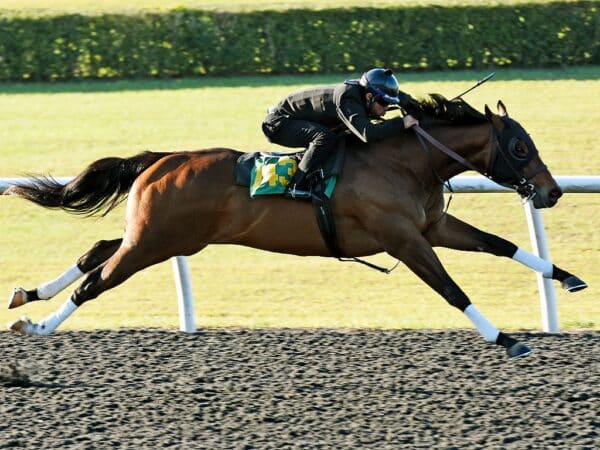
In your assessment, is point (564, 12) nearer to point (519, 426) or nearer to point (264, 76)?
point (264, 76)

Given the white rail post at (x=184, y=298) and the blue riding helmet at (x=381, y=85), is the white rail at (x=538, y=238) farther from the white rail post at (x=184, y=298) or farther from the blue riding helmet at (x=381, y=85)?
the blue riding helmet at (x=381, y=85)

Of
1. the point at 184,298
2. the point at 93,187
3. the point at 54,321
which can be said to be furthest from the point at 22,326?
the point at 184,298

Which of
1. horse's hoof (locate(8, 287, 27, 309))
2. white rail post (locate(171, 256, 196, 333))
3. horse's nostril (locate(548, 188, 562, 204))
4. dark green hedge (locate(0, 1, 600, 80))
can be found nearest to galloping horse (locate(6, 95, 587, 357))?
horse's nostril (locate(548, 188, 562, 204))

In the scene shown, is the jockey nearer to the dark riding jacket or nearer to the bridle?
the dark riding jacket

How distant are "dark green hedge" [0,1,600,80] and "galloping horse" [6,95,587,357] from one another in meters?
12.0

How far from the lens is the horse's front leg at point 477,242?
616 cm

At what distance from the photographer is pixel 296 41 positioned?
18.2 metres

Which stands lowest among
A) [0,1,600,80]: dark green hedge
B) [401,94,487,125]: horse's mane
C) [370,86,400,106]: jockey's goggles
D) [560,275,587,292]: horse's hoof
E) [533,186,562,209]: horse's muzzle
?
[560,275,587,292]: horse's hoof

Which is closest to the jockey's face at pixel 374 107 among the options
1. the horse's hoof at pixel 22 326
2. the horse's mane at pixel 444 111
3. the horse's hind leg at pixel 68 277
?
the horse's mane at pixel 444 111

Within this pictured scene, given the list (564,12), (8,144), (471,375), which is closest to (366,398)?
(471,375)

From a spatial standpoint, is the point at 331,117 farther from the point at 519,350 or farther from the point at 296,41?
the point at 296,41

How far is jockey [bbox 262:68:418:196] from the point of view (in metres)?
5.76

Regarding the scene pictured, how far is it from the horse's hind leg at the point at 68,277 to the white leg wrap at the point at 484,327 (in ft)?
6.55

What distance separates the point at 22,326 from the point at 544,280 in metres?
2.86
